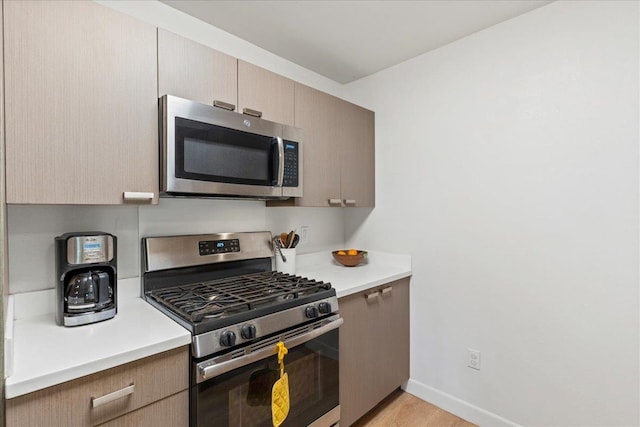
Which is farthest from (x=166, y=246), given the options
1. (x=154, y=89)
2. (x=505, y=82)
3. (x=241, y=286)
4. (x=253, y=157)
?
(x=505, y=82)

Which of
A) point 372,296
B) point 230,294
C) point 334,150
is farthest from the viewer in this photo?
point 334,150

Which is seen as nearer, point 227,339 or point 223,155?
point 227,339

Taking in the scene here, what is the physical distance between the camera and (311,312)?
153 centimetres

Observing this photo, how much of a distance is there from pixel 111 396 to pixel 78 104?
3.30ft

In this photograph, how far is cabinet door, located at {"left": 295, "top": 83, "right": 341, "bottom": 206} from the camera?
6.64ft

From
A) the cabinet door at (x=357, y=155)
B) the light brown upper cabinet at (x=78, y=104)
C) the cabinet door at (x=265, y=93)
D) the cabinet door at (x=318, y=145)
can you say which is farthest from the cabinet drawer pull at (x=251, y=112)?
the cabinet door at (x=357, y=155)

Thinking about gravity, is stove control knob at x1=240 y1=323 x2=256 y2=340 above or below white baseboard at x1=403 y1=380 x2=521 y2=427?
above

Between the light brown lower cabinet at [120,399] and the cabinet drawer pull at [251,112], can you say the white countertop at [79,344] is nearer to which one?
the light brown lower cabinet at [120,399]

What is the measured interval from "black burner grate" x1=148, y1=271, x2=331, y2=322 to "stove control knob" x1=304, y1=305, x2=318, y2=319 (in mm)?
74

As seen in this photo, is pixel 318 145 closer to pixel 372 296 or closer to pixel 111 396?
pixel 372 296

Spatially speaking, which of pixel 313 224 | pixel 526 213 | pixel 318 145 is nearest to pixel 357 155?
pixel 318 145

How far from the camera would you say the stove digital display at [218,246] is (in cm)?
181

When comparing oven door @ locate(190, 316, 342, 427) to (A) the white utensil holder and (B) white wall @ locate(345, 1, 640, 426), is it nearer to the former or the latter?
(A) the white utensil holder

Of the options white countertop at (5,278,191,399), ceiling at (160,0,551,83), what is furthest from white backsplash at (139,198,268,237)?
ceiling at (160,0,551,83)
